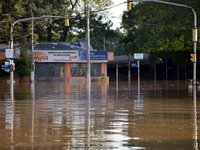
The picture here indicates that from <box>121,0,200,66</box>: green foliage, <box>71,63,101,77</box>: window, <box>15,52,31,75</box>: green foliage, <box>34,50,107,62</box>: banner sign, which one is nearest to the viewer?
<box>121,0,200,66</box>: green foliage

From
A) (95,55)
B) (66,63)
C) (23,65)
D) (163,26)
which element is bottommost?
(23,65)

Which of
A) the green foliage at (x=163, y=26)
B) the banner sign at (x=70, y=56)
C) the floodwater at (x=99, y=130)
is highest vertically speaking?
the green foliage at (x=163, y=26)

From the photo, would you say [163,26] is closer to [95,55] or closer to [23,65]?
[95,55]

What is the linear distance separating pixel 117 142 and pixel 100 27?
2309 inches

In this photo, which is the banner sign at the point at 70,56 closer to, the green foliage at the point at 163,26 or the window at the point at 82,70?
the window at the point at 82,70

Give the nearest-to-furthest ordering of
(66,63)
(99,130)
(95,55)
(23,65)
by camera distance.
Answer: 1. (99,130)
2. (23,65)
3. (95,55)
4. (66,63)

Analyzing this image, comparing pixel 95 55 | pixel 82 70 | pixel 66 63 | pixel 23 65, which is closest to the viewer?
pixel 23 65

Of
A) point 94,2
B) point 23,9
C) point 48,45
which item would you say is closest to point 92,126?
point 23,9

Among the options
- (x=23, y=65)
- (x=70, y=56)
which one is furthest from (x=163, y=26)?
(x=23, y=65)

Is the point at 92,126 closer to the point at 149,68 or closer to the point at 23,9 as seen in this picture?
the point at 23,9

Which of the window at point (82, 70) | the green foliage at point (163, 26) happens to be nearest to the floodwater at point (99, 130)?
the green foliage at point (163, 26)

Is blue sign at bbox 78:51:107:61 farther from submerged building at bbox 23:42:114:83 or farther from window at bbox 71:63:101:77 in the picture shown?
window at bbox 71:63:101:77

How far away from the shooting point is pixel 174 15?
1364 inches

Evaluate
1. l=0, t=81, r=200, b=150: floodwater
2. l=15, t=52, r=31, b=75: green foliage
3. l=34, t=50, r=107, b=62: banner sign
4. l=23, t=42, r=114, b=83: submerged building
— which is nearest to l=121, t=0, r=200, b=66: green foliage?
l=34, t=50, r=107, b=62: banner sign
